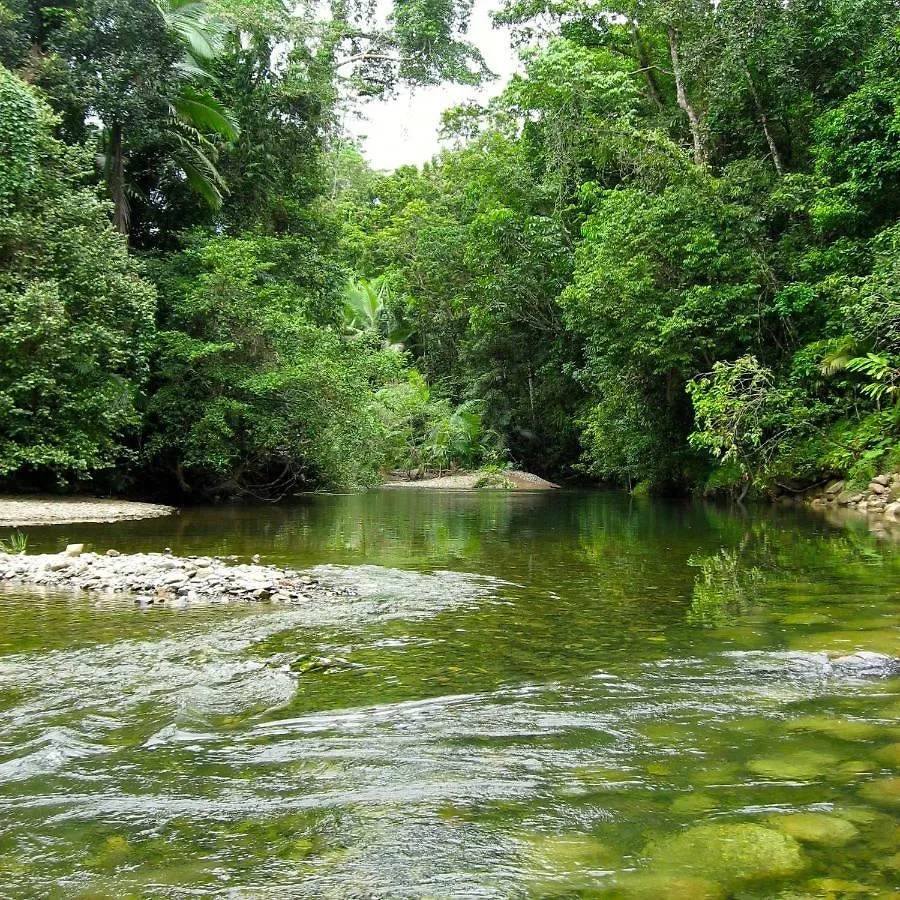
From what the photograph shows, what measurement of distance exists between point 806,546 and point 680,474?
14.0 m

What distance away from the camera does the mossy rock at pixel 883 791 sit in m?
3.04

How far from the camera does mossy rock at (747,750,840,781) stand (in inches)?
131

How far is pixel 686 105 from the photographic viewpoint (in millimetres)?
23766

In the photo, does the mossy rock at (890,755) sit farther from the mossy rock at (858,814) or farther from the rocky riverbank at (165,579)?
the rocky riverbank at (165,579)

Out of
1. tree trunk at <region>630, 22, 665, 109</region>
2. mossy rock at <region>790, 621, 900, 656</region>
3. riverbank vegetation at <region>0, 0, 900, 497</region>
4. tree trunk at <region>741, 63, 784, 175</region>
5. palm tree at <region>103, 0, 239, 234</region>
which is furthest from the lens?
tree trunk at <region>630, 22, 665, 109</region>

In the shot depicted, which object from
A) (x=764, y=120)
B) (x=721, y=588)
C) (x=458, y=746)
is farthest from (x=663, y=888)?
(x=764, y=120)

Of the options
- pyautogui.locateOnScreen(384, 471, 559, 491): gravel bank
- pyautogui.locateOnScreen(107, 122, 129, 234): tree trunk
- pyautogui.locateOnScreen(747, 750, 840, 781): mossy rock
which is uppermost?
pyautogui.locateOnScreen(107, 122, 129, 234): tree trunk

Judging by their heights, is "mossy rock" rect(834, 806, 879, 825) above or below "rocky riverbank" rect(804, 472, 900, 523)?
below

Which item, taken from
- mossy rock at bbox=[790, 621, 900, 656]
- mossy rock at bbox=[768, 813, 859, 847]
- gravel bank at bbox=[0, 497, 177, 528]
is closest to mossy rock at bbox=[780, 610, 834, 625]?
mossy rock at bbox=[790, 621, 900, 656]

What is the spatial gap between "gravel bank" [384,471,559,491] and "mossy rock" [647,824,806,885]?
1176 inches

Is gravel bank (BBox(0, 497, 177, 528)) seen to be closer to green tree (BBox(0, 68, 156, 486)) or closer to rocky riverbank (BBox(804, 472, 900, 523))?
green tree (BBox(0, 68, 156, 486))

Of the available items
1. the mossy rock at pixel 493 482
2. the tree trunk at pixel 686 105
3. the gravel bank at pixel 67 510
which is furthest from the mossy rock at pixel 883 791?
the mossy rock at pixel 493 482

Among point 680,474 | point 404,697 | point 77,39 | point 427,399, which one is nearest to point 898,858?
point 404,697

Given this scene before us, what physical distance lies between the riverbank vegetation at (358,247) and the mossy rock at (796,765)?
14.0 metres
